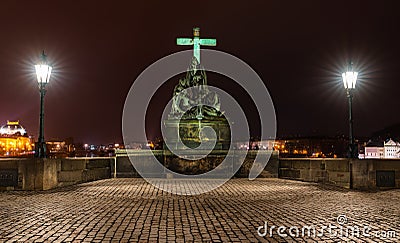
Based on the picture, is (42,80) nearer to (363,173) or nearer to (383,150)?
(363,173)

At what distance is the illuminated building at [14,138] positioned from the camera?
153438mm

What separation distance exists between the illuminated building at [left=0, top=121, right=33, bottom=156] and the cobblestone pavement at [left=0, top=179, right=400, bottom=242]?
5391 inches

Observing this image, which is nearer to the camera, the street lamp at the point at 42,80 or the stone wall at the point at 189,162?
the street lamp at the point at 42,80

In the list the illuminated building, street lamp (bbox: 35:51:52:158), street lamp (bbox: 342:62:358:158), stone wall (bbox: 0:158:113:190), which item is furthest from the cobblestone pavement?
the illuminated building

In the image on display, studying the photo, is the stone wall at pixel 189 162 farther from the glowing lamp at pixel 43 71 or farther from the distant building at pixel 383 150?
the distant building at pixel 383 150

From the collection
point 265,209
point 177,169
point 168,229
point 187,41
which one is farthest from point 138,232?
point 187,41

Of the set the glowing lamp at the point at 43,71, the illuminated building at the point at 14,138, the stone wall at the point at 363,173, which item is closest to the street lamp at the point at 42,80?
the glowing lamp at the point at 43,71

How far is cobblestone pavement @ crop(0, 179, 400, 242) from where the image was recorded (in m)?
7.30

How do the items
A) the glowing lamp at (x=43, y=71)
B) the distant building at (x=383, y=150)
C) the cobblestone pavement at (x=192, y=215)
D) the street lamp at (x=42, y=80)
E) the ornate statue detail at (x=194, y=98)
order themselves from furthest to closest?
the distant building at (x=383, y=150) → the ornate statue detail at (x=194, y=98) → the glowing lamp at (x=43, y=71) → the street lamp at (x=42, y=80) → the cobblestone pavement at (x=192, y=215)

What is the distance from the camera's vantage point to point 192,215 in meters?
9.36

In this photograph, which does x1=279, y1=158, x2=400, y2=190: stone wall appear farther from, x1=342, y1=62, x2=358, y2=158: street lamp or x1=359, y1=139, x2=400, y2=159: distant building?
x1=359, y1=139, x2=400, y2=159: distant building

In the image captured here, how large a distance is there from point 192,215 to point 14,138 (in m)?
Answer: 168

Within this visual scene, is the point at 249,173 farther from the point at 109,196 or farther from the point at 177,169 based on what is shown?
the point at 109,196

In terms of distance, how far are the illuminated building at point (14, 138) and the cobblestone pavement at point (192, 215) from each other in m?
137
